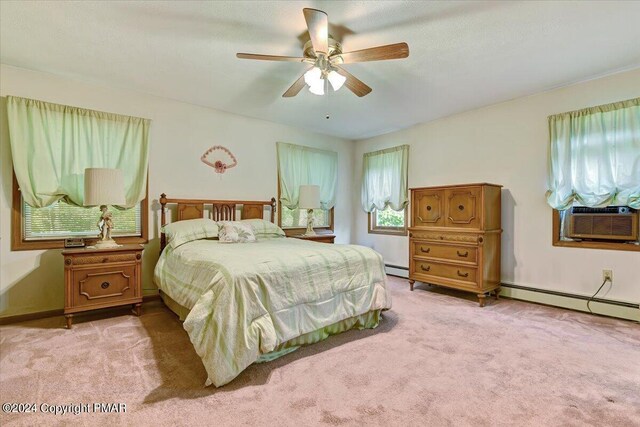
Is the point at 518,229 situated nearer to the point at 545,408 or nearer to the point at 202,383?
the point at 545,408

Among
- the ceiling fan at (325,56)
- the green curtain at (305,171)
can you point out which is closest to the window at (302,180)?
the green curtain at (305,171)

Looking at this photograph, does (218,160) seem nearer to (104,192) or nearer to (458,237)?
(104,192)

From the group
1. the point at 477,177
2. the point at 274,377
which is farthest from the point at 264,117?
the point at 274,377

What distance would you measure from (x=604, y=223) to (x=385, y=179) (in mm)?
2838

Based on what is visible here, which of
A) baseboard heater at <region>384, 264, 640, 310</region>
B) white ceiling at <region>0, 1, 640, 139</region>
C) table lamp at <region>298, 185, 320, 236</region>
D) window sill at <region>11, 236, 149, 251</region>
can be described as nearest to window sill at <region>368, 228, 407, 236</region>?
table lamp at <region>298, 185, 320, 236</region>

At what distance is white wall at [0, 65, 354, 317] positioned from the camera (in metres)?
2.97

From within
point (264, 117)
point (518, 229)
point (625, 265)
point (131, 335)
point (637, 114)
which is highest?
point (264, 117)

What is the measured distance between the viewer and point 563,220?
11.3 ft

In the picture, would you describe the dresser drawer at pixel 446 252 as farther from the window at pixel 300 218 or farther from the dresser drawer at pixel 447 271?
the window at pixel 300 218

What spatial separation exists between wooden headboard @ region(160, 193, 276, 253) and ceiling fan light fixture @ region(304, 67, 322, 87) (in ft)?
7.34

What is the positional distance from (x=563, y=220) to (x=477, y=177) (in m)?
1.08

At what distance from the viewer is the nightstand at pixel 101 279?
9.03 ft

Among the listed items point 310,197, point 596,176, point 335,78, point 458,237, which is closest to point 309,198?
point 310,197

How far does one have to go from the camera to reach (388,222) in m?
5.34
